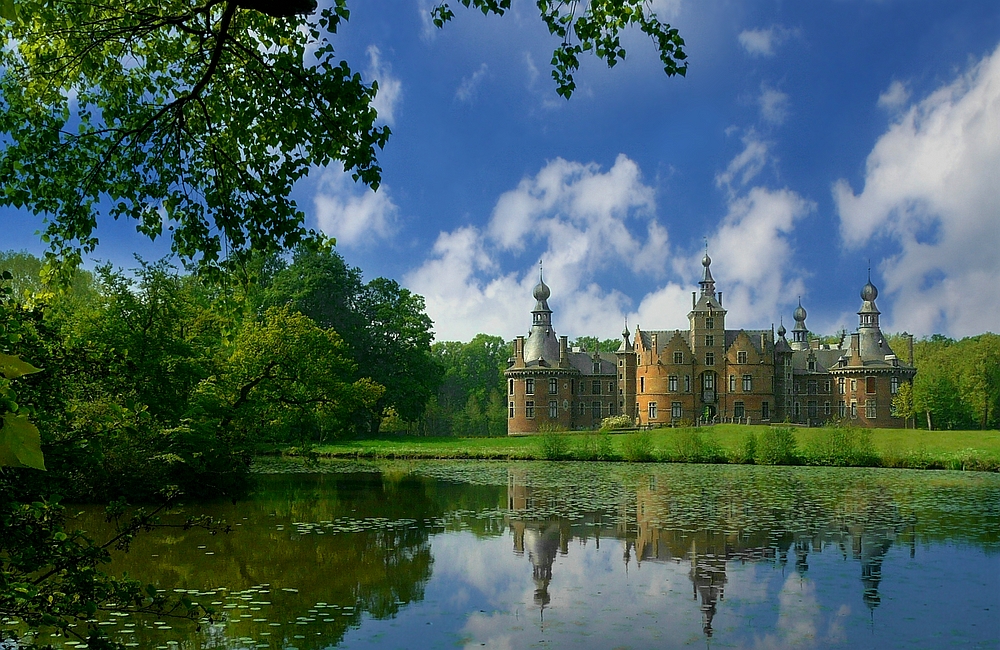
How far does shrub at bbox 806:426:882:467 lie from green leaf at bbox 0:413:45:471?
3342 cm

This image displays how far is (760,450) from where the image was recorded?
33031mm

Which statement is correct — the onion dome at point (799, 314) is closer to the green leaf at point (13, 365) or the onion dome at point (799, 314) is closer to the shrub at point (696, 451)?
the shrub at point (696, 451)

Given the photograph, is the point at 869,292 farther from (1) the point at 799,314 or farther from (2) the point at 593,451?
(2) the point at 593,451

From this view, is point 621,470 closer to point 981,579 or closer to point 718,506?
point 718,506

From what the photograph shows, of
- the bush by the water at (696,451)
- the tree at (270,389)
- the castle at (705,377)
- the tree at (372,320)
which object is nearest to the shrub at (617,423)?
the castle at (705,377)

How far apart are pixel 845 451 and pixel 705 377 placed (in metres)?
27.1

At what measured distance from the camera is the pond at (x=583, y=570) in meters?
8.54

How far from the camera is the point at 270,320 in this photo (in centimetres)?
3127

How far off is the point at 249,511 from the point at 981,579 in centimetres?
1301

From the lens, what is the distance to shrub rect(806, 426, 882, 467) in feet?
104

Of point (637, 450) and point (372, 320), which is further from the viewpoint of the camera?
point (372, 320)

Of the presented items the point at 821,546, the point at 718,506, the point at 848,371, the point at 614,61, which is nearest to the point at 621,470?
the point at 718,506

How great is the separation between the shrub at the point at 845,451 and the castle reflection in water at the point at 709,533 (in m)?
11.7

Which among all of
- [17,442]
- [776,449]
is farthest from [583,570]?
[776,449]
